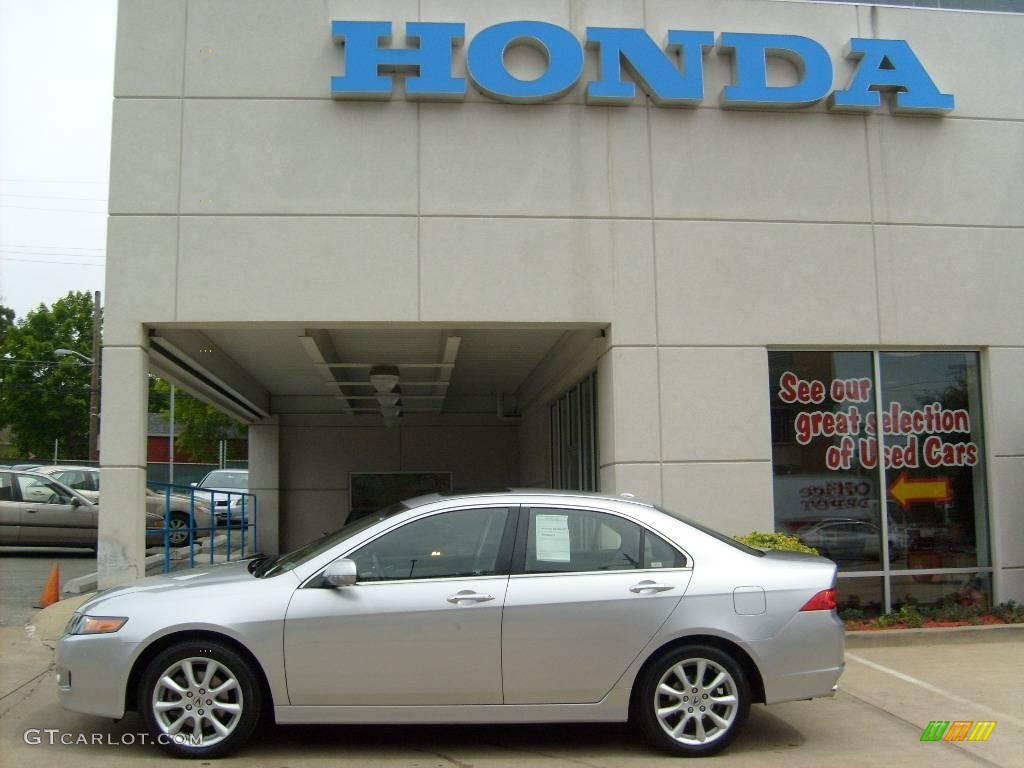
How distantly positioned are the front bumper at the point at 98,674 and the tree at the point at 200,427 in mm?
48027

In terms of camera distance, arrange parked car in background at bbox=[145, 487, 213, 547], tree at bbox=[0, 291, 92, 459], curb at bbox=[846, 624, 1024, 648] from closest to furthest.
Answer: curb at bbox=[846, 624, 1024, 648] < parked car in background at bbox=[145, 487, 213, 547] < tree at bbox=[0, 291, 92, 459]

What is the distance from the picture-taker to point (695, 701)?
5.66 m

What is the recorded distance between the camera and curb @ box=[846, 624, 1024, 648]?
29.8ft

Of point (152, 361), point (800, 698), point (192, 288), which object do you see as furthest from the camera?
point (152, 361)

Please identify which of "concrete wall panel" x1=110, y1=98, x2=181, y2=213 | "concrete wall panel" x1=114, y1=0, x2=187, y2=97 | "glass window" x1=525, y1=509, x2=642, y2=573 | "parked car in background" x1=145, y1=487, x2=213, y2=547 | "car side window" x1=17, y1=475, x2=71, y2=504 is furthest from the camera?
"parked car in background" x1=145, y1=487, x2=213, y2=547

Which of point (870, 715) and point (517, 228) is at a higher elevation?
point (517, 228)

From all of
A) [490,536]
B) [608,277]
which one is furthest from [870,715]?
[608,277]

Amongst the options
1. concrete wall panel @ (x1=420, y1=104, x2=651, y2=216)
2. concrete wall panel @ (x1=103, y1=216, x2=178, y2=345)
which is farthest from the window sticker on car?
concrete wall panel @ (x1=103, y1=216, x2=178, y2=345)

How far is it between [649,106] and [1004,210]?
407 centimetres

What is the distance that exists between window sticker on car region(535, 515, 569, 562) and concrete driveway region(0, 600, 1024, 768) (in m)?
1.17

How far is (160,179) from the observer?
9508 millimetres

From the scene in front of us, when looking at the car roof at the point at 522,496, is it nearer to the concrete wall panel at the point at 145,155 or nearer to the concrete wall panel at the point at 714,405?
the concrete wall panel at the point at 714,405

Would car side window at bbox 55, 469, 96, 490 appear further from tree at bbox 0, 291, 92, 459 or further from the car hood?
tree at bbox 0, 291, 92, 459

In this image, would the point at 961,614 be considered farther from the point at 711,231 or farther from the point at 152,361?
the point at 152,361
